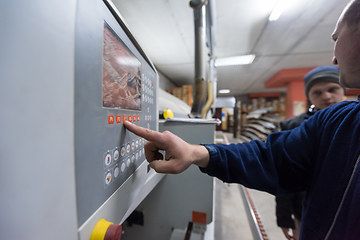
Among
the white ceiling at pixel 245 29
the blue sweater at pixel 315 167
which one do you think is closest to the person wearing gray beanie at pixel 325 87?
the white ceiling at pixel 245 29

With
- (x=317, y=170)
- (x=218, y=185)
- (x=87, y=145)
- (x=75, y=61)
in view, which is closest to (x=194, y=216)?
(x=317, y=170)

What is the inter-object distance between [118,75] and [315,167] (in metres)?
0.71

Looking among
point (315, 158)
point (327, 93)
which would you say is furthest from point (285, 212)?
point (327, 93)

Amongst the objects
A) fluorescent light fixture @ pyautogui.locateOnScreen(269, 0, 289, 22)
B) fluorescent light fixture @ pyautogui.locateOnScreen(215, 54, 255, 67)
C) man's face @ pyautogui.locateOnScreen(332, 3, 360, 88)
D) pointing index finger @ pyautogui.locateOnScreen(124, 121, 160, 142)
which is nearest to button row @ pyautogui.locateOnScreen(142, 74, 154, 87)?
pointing index finger @ pyautogui.locateOnScreen(124, 121, 160, 142)

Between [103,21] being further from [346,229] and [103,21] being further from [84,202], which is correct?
[346,229]

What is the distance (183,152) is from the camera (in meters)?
0.36

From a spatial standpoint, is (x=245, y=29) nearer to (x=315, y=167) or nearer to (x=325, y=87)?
(x=325, y=87)

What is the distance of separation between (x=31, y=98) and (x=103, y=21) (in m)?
0.19

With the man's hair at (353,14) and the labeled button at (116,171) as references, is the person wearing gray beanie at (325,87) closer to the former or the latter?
the man's hair at (353,14)

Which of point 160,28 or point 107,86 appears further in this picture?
point 160,28

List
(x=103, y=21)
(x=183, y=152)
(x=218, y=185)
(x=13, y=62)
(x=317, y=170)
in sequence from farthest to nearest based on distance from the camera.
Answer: (x=218, y=185) < (x=317, y=170) < (x=183, y=152) < (x=103, y=21) < (x=13, y=62)

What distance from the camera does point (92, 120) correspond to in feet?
0.71

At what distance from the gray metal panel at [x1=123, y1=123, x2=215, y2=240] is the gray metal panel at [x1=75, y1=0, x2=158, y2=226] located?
0.37 m

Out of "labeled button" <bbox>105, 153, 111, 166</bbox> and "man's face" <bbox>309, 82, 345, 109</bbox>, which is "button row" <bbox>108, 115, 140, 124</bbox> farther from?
"man's face" <bbox>309, 82, 345, 109</bbox>
